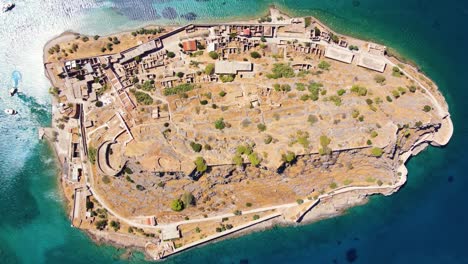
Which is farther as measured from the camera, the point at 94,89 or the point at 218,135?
the point at 94,89

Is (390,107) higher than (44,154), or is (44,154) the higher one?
(390,107)

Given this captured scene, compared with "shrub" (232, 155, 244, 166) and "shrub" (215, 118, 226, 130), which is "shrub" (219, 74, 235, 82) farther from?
"shrub" (232, 155, 244, 166)

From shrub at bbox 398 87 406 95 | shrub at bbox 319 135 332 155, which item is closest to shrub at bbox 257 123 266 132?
shrub at bbox 319 135 332 155

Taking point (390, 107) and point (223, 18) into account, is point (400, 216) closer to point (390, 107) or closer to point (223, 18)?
point (390, 107)

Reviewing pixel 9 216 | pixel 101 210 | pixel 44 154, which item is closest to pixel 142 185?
pixel 101 210

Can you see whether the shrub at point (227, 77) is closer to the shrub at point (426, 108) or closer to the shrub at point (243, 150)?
the shrub at point (243, 150)

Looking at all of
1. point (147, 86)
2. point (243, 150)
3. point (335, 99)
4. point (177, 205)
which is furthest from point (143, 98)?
point (335, 99)
